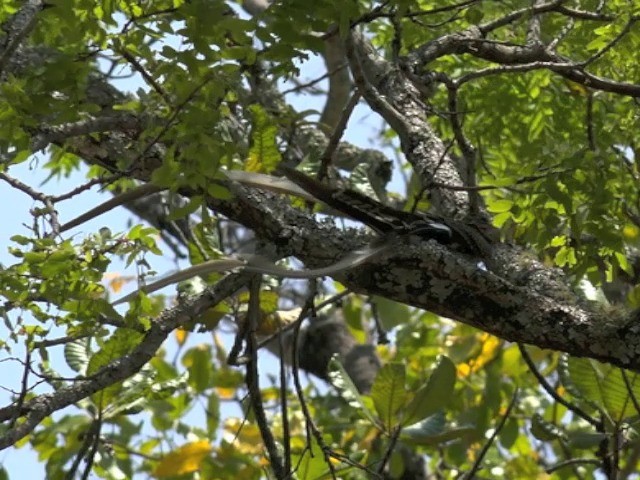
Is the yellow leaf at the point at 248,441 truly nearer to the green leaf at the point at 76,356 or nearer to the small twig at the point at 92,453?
the green leaf at the point at 76,356

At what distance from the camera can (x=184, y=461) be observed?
180 inches

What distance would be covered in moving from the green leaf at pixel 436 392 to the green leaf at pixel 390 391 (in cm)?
4

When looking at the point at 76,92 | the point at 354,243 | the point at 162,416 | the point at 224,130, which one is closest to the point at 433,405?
the point at 354,243

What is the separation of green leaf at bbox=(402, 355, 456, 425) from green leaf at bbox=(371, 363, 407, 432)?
0.04 metres

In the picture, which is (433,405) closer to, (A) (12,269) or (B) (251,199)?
(B) (251,199)

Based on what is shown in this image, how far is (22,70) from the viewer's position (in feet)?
8.32

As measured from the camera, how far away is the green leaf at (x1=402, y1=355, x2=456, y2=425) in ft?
10.4

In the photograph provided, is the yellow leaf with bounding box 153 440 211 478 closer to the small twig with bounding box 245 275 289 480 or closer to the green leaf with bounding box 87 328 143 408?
the green leaf with bounding box 87 328 143 408

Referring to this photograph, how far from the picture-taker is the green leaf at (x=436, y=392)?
3.16 metres

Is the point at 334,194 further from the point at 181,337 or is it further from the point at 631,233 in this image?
the point at 181,337

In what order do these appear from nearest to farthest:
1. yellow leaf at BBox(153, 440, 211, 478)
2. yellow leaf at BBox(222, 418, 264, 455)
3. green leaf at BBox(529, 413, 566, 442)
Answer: green leaf at BBox(529, 413, 566, 442) < yellow leaf at BBox(153, 440, 211, 478) < yellow leaf at BBox(222, 418, 264, 455)

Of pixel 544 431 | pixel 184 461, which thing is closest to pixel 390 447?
pixel 544 431

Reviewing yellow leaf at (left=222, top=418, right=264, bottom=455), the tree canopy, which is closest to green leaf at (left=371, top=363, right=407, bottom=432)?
the tree canopy

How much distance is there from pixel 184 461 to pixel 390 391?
1.55 metres
